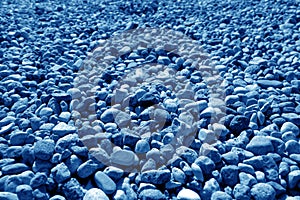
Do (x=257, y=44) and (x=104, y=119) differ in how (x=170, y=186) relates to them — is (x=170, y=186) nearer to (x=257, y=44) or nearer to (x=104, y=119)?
(x=104, y=119)

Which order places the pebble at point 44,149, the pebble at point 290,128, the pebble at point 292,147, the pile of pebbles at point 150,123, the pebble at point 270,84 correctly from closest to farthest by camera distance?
the pile of pebbles at point 150,123 → the pebble at point 44,149 → the pebble at point 292,147 → the pebble at point 290,128 → the pebble at point 270,84

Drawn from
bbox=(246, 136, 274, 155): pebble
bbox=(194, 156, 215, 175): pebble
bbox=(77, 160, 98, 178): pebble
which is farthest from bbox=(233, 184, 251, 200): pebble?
bbox=(77, 160, 98, 178): pebble

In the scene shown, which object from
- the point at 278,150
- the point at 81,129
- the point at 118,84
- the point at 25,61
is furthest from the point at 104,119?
the point at 25,61

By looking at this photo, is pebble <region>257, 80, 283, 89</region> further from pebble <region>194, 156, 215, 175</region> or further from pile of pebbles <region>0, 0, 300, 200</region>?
pebble <region>194, 156, 215, 175</region>

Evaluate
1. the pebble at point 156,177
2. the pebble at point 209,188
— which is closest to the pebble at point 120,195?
the pebble at point 156,177

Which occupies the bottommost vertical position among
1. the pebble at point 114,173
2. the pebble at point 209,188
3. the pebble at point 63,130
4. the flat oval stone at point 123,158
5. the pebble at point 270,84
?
the pebble at point 209,188

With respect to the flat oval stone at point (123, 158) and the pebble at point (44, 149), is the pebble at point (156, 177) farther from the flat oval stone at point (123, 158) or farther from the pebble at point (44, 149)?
the pebble at point (44, 149)

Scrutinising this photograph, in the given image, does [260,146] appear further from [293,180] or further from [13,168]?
[13,168]

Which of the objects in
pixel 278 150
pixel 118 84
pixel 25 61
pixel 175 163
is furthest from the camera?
pixel 25 61
